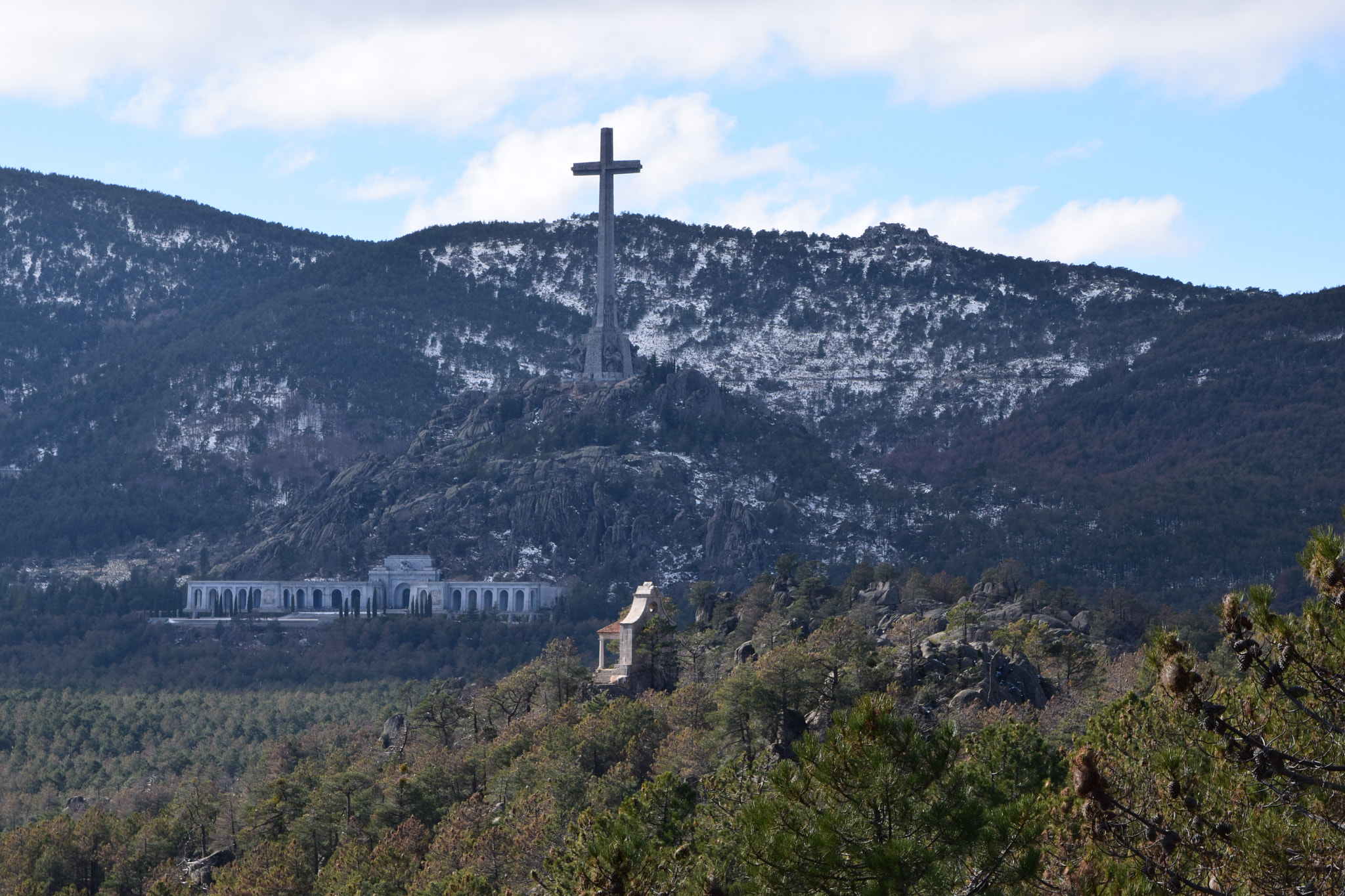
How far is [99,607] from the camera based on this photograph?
18712 cm

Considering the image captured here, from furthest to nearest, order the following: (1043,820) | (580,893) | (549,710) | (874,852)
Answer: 1. (549,710)
2. (580,893)
3. (1043,820)
4. (874,852)

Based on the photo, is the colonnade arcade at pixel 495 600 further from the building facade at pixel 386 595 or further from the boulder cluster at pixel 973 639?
the boulder cluster at pixel 973 639

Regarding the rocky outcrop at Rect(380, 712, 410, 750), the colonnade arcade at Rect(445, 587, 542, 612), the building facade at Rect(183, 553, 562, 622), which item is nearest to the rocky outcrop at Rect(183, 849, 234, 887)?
the rocky outcrop at Rect(380, 712, 410, 750)

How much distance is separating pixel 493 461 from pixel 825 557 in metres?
41.0

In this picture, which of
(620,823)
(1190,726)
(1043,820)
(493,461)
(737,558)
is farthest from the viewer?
(493,461)

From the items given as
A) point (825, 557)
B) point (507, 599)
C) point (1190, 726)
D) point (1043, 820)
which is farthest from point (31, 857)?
point (825, 557)

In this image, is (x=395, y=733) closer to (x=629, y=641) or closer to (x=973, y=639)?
(x=629, y=641)

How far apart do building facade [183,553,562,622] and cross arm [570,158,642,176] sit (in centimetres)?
4700

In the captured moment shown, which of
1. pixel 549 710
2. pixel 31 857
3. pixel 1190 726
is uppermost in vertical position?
pixel 1190 726

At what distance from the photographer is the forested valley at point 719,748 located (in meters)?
23.6

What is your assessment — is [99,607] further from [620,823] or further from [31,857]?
[620,823]

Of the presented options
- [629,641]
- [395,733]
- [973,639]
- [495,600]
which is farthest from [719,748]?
[495,600]

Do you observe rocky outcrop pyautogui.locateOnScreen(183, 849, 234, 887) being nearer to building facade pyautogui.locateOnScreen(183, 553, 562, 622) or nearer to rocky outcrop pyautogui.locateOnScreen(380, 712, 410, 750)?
rocky outcrop pyautogui.locateOnScreen(380, 712, 410, 750)

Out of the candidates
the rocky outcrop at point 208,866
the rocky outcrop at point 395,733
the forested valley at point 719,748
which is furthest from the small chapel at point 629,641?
the rocky outcrop at point 208,866
